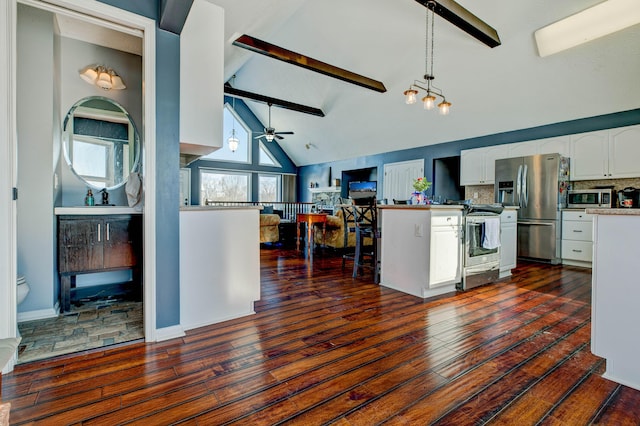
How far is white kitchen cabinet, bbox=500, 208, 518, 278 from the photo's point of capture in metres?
4.01

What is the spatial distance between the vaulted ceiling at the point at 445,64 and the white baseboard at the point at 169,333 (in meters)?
2.61

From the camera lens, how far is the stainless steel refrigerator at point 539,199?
503 cm

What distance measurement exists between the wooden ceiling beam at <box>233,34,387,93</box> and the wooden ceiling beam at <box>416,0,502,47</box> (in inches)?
95.2

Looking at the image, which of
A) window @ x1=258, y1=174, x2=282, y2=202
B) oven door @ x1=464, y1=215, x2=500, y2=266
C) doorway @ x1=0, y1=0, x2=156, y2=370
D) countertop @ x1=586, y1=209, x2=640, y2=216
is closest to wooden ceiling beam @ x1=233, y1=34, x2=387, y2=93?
doorway @ x1=0, y1=0, x2=156, y2=370

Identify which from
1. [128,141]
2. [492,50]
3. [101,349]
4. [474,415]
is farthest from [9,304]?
[492,50]

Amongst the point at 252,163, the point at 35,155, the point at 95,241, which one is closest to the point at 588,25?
the point at 95,241

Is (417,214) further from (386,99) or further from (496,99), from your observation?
(386,99)

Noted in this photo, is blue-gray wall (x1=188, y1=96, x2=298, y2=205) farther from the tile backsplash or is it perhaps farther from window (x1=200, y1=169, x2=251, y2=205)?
the tile backsplash

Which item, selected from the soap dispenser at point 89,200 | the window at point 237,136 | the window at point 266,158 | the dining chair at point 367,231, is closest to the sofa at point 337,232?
the dining chair at point 367,231

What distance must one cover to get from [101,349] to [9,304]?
0.57m

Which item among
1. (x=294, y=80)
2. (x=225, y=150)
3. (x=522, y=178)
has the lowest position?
(x=522, y=178)

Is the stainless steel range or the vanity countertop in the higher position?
the vanity countertop

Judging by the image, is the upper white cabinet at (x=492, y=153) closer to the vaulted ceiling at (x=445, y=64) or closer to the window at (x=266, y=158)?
the vaulted ceiling at (x=445, y=64)

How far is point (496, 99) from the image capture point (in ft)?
18.5
